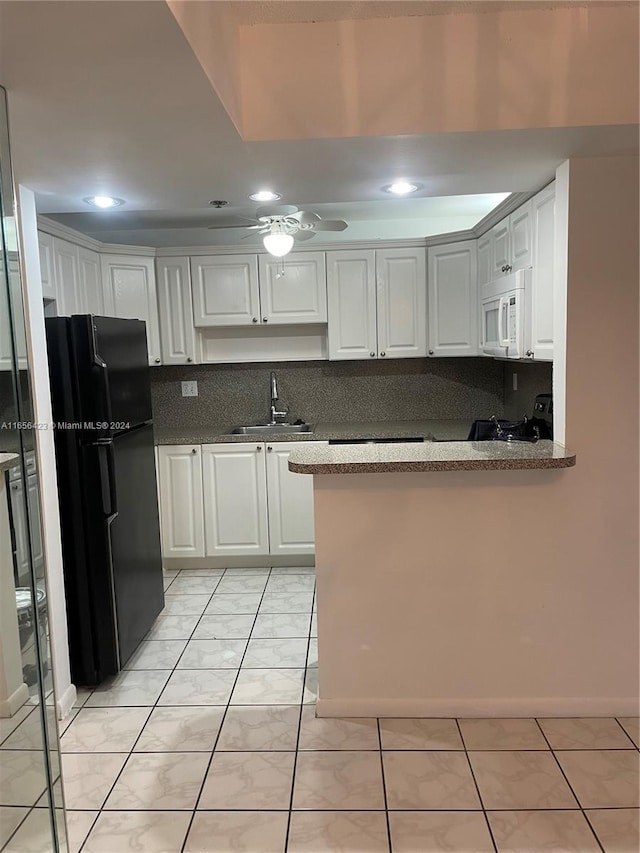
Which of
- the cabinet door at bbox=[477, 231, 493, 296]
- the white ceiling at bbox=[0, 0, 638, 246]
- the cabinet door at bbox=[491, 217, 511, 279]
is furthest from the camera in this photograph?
the cabinet door at bbox=[477, 231, 493, 296]

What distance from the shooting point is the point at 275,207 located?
3094 millimetres

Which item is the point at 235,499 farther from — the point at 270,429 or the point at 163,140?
the point at 163,140

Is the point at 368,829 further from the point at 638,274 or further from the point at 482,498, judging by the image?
the point at 638,274

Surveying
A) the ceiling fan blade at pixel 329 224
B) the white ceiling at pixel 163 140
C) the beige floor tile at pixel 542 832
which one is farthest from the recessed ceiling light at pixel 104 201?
the beige floor tile at pixel 542 832

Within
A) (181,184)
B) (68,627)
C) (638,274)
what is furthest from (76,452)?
(638,274)

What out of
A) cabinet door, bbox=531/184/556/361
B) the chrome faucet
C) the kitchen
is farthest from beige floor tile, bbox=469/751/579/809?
the chrome faucet

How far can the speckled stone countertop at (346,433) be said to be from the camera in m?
3.95

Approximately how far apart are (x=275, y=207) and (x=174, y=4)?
1.88 meters

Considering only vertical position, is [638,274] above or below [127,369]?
above

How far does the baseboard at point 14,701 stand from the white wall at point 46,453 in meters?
0.80

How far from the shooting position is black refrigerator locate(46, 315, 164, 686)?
2.58 m

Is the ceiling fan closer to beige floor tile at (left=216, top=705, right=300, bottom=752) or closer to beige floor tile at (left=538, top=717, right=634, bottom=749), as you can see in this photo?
beige floor tile at (left=216, top=705, right=300, bottom=752)

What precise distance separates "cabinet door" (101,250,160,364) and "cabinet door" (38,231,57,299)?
676 millimetres

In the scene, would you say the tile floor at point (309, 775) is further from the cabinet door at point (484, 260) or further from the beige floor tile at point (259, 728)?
the cabinet door at point (484, 260)
